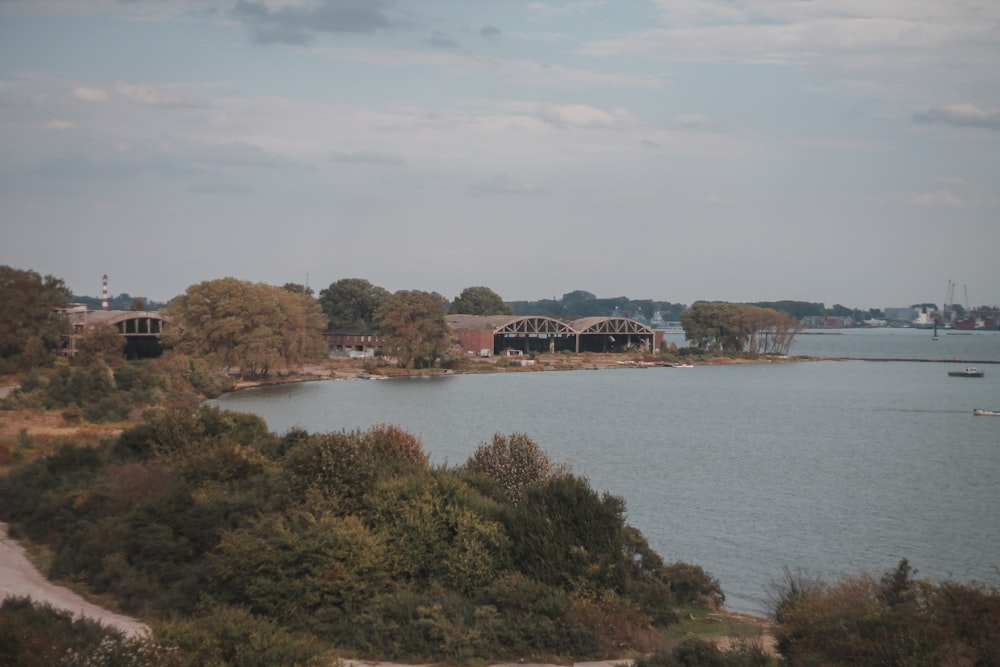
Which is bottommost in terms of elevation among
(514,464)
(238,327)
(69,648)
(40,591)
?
(40,591)

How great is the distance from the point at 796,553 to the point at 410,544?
12327mm

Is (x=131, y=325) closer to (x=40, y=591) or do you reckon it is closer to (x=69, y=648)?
(x=40, y=591)

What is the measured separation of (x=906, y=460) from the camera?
44.8 m

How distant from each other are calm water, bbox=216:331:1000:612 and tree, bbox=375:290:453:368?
18.7 feet

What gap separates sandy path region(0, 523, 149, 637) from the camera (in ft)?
55.4

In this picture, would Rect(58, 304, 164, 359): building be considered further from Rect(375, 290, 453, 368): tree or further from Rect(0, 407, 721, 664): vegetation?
Rect(0, 407, 721, 664): vegetation

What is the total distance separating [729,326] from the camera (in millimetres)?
123250

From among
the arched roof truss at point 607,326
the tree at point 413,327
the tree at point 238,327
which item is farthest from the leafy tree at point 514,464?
the arched roof truss at point 607,326

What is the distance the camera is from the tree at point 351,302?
12700 centimetres

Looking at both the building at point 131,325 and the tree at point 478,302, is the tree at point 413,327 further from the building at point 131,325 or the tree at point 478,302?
the tree at point 478,302

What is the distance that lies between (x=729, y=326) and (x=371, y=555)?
360ft

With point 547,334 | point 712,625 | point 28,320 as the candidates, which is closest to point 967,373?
point 547,334

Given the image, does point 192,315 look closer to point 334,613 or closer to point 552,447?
point 552,447

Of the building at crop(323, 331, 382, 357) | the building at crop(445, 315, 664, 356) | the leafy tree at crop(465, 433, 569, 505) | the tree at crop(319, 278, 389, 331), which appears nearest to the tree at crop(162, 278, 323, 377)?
the building at crop(323, 331, 382, 357)
